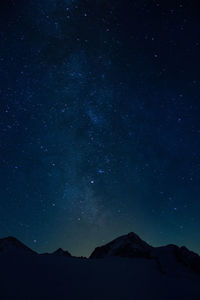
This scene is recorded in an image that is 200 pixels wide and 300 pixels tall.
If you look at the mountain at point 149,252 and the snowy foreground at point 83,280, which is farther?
the mountain at point 149,252

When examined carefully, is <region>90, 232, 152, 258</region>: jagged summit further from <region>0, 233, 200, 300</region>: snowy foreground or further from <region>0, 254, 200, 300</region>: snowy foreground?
<region>0, 254, 200, 300</region>: snowy foreground

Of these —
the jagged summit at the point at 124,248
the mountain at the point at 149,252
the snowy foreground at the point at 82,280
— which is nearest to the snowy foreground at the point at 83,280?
the snowy foreground at the point at 82,280

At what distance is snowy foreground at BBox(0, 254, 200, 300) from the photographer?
8426mm

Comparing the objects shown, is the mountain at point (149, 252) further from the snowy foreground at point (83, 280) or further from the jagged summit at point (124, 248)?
the snowy foreground at point (83, 280)

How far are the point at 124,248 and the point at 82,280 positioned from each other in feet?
98.6

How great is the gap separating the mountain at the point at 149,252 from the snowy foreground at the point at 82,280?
24.0 meters

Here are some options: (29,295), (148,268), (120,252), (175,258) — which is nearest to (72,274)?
(29,295)

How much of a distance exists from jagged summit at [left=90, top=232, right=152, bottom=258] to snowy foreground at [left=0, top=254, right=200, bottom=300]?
24.2 metres

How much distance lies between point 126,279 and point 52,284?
13.4 feet

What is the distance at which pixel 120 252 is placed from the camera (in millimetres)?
36438

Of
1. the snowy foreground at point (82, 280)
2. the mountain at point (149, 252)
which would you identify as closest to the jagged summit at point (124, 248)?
the mountain at point (149, 252)

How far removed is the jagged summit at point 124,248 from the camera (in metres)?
35.7

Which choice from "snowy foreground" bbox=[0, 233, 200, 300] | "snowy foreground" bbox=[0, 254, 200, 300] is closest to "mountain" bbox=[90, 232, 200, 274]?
"snowy foreground" bbox=[0, 233, 200, 300]

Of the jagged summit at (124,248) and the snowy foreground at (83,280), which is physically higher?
the jagged summit at (124,248)
